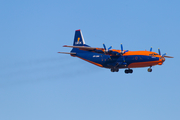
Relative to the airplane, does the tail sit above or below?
above

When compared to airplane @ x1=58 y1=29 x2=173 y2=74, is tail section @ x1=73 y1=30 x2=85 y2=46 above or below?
above

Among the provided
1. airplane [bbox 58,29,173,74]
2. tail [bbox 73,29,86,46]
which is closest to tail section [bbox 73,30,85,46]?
tail [bbox 73,29,86,46]

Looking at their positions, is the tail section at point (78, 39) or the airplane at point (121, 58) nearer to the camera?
the airplane at point (121, 58)

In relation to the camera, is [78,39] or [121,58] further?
[78,39]

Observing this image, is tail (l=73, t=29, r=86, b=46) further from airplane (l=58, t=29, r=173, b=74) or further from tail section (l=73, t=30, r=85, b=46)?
airplane (l=58, t=29, r=173, b=74)

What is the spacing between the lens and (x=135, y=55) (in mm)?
55406

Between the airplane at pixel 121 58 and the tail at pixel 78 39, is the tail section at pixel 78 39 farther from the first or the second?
the airplane at pixel 121 58

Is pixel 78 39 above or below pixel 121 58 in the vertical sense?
above

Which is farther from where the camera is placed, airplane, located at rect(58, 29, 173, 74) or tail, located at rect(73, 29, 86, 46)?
tail, located at rect(73, 29, 86, 46)

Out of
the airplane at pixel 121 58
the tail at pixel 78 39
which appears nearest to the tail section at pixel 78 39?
the tail at pixel 78 39

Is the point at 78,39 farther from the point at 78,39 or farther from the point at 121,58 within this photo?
the point at 121,58

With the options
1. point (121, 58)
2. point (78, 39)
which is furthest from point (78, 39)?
point (121, 58)

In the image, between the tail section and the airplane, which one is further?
the tail section

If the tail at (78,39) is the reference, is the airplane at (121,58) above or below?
below
